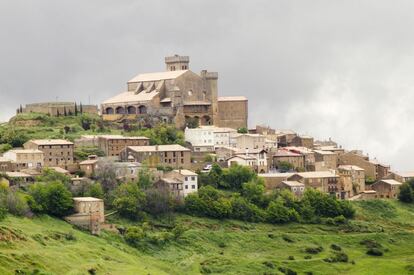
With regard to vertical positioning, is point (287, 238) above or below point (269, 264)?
above

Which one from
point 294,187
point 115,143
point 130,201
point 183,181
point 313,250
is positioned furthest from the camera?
point 115,143

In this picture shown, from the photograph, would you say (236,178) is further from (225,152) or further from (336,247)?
(336,247)

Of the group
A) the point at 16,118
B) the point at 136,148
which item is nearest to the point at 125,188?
the point at 136,148

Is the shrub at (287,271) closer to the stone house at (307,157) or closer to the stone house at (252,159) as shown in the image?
the stone house at (252,159)

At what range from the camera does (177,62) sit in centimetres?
16725

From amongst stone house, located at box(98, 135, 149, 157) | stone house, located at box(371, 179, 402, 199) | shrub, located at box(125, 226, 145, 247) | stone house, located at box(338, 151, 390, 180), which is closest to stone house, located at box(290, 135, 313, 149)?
stone house, located at box(338, 151, 390, 180)

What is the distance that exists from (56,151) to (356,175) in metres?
36.0

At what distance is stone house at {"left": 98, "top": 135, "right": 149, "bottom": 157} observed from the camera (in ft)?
428

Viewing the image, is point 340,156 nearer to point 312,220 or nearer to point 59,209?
point 312,220

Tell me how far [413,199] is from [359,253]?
23.8 meters

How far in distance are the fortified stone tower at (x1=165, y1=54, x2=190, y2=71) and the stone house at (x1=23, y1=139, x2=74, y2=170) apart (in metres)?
42.8

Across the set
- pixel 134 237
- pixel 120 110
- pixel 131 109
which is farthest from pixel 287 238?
pixel 120 110

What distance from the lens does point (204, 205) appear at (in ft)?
392

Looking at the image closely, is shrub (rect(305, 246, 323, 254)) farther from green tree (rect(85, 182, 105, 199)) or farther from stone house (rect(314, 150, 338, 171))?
stone house (rect(314, 150, 338, 171))
